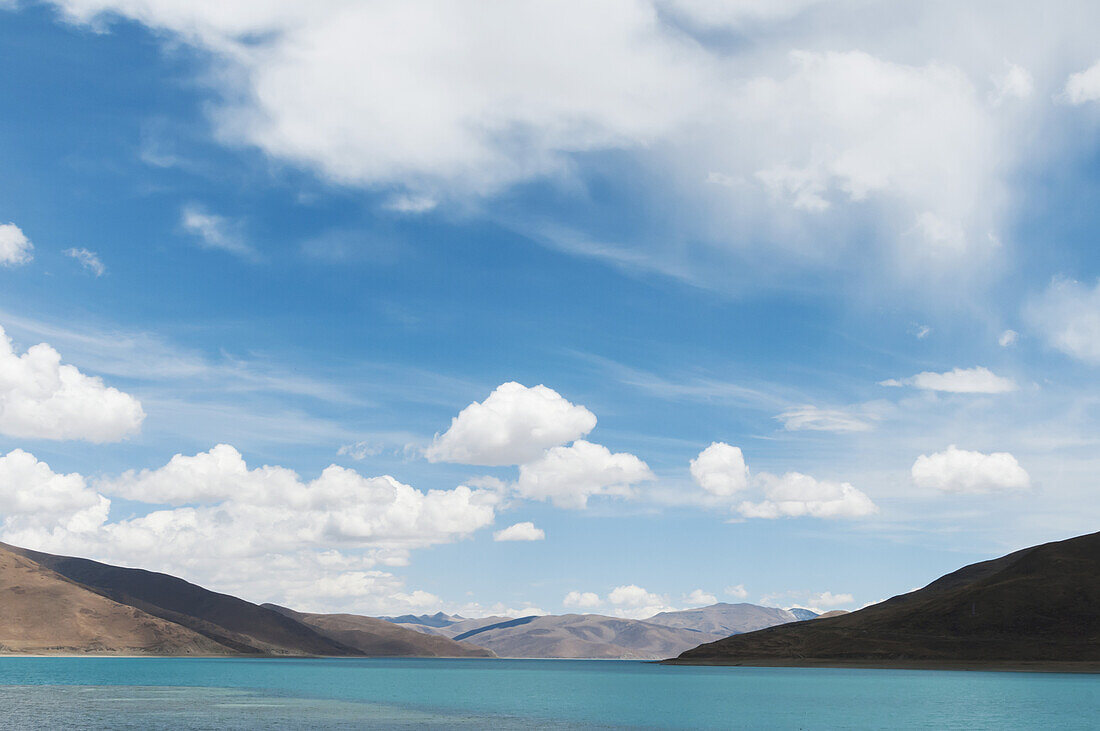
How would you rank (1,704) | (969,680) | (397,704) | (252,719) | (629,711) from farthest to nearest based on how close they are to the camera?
(969,680), (397,704), (629,711), (1,704), (252,719)

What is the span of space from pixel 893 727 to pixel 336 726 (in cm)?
5500

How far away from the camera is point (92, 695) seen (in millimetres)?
124438

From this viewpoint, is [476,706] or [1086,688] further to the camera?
[1086,688]

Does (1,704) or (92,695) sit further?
(92,695)

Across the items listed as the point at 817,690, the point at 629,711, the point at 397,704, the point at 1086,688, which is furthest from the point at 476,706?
the point at 1086,688

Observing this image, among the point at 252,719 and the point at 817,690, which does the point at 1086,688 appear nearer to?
the point at 817,690

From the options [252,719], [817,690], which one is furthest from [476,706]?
[817,690]

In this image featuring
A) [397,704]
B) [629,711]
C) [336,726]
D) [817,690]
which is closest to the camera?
[336,726]

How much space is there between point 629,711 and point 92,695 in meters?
73.8

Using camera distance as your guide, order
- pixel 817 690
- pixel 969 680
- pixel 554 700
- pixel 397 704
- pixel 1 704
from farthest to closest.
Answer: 1. pixel 969 680
2. pixel 817 690
3. pixel 554 700
4. pixel 397 704
5. pixel 1 704

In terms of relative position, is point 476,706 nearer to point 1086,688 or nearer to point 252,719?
point 252,719

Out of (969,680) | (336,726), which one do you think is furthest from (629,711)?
(969,680)

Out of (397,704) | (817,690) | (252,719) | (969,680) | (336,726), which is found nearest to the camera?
(336,726)

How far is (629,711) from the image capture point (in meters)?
114
